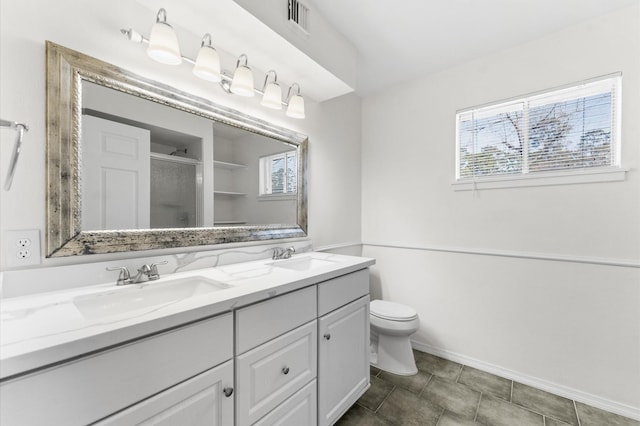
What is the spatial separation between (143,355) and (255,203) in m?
1.13

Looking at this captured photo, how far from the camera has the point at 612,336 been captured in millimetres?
1613

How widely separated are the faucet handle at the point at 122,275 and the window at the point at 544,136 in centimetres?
226

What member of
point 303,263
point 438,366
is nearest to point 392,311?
point 438,366

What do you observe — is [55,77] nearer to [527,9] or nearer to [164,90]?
[164,90]

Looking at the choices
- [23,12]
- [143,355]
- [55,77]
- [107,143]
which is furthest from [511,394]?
[23,12]

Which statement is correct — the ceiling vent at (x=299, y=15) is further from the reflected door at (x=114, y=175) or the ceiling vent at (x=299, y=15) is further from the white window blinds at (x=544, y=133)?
the white window blinds at (x=544, y=133)

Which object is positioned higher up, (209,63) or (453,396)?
(209,63)

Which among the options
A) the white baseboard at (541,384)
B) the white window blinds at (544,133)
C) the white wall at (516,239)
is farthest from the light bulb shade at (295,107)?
the white baseboard at (541,384)

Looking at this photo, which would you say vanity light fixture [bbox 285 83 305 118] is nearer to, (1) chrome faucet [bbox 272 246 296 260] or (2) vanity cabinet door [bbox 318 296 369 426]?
(1) chrome faucet [bbox 272 246 296 260]

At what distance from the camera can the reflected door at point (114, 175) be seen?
3.53ft

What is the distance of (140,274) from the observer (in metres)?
1.12

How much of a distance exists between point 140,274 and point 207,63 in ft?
3.33

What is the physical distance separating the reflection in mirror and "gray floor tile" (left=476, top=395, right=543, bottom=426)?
1.77 m

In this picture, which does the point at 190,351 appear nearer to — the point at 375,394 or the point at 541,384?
the point at 375,394
